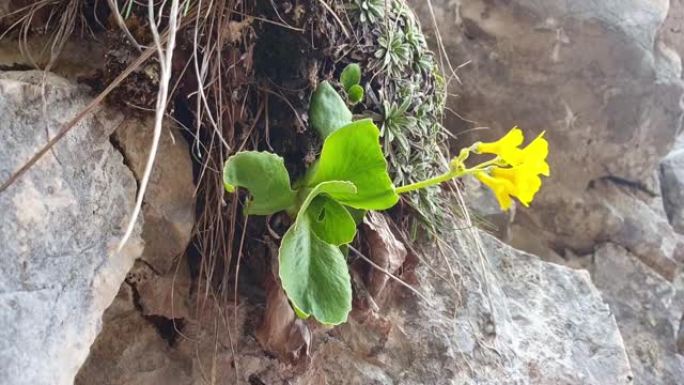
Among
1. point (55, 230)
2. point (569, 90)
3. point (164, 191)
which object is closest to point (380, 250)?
point (164, 191)

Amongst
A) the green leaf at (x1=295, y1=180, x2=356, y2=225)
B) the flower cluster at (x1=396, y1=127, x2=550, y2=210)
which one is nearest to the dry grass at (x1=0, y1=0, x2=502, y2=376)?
the green leaf at (x1=295, y1=180, x2=356, y2=225)

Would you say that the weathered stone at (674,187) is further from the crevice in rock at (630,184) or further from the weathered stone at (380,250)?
the weathered stone at (380,250)

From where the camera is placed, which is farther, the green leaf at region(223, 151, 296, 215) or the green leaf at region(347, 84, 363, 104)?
the green leaf at region(347, 84, 363, 104)

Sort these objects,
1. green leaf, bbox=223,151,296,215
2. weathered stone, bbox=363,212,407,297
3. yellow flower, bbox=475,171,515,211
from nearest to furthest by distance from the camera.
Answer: green leaf, bbox=223,151,296,215 < yellow flower, bbox=475,171,515,211 < weathered stone, bbox=363,212,407,297

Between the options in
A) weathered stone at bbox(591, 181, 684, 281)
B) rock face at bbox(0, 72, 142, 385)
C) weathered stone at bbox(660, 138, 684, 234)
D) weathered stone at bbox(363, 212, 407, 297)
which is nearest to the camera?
rock face at bbox(0, 72, 142, 385)

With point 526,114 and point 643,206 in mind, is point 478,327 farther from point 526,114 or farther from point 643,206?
point 643,206

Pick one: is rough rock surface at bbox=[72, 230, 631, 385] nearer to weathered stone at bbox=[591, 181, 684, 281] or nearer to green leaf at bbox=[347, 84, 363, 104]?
green leaf at bbox=[347, 84, 363, 104]

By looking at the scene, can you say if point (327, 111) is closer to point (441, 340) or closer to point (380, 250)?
point (380, 250)
